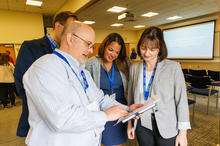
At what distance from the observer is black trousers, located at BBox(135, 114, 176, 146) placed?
113cm

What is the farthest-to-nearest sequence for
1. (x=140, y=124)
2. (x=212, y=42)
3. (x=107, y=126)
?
(x=212, y=42), (x=107, y=126), (x=140, y=124)

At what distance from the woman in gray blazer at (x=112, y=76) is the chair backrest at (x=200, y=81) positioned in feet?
8.84

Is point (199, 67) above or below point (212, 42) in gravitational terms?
below

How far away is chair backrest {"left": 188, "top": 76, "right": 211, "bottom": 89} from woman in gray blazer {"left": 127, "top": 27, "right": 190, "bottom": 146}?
2.80 metres

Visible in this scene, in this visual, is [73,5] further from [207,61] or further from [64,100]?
[207,61]

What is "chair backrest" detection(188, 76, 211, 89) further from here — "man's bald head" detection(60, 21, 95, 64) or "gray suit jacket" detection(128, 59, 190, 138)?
"man's bald head" detection(60, 21, 95, 64)

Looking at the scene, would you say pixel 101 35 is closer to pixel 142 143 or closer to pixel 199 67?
pixel 199 67

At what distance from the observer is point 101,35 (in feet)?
37.2

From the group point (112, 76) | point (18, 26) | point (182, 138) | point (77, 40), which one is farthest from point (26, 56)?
point (18, 26)

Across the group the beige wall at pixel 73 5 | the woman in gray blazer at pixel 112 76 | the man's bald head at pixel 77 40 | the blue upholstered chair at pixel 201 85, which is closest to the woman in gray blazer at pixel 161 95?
the woman in gray blazer at pixel 112 76

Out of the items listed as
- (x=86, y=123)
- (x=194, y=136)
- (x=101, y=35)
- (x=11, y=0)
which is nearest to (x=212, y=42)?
(x=194, y=136)

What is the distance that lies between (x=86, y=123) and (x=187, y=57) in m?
9.20

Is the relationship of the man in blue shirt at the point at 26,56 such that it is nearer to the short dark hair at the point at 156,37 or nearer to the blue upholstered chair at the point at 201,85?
the short dark hair at the point at 156,37

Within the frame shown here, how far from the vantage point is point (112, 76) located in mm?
1624
